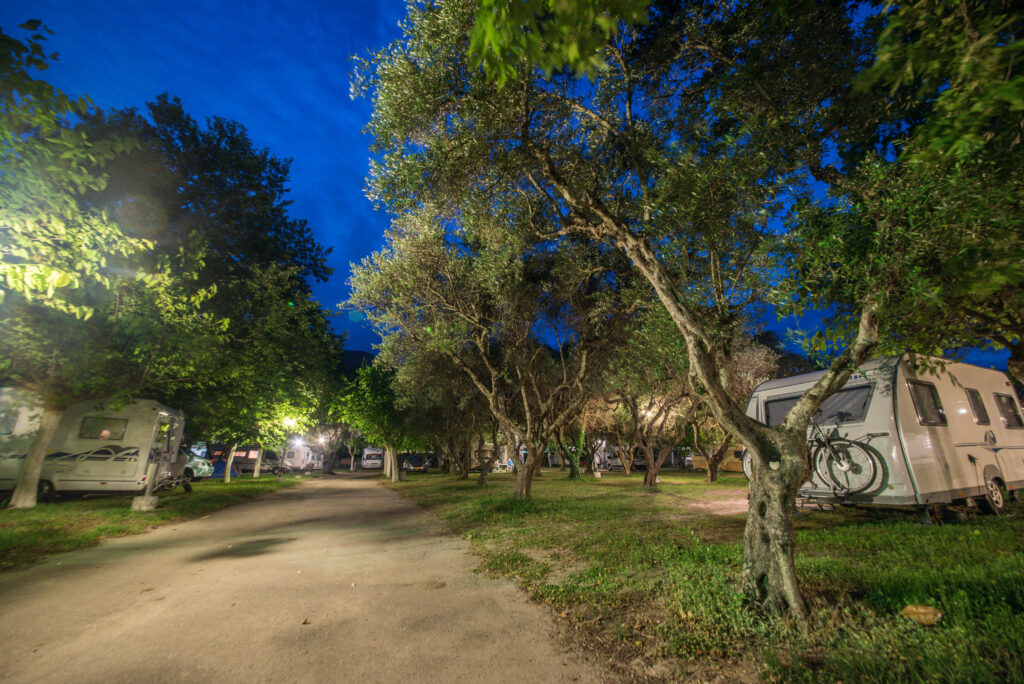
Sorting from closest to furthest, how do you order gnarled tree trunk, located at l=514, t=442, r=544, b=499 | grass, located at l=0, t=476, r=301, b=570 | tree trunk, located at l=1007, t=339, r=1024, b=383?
tree trunk, located at l=1007, t=339, r=1024, b=383
grass, located at l=0, t=476, r=301, b=570
gnarled tree trunk, located at l=514, t=442, r=544, b=499

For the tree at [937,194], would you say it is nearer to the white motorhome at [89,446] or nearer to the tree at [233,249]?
the tree at [233,249]

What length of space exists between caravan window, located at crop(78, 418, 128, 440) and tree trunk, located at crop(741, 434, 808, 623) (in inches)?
693

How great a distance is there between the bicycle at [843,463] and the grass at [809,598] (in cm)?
85

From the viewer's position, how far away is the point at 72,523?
31.7 ft

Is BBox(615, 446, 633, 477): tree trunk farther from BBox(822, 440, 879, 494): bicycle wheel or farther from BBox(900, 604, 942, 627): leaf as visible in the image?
BBox(900, 604, 942, 627): leaf

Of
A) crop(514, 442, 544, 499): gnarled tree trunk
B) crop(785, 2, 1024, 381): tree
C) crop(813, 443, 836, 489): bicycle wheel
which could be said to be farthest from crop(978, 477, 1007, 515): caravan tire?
crop(514, 442, 544, 499): gnarled tree trunk

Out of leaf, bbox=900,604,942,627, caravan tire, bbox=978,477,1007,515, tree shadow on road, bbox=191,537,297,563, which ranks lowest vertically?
tree shadow on road, bbox=191,537,297,563

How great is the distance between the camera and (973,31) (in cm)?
286

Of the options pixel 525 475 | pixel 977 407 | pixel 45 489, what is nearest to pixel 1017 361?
pixel 977 407

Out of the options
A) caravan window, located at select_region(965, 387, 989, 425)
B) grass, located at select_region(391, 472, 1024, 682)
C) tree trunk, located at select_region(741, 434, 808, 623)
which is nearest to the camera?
grass, located at select_region(391, 472, 1024, 682)

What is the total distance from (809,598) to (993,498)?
328 inches

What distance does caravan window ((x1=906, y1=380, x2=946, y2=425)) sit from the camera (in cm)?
758

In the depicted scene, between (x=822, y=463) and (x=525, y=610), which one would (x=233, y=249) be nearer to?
(x=525, y=610)

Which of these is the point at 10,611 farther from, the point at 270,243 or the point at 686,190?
the point at 270,243
